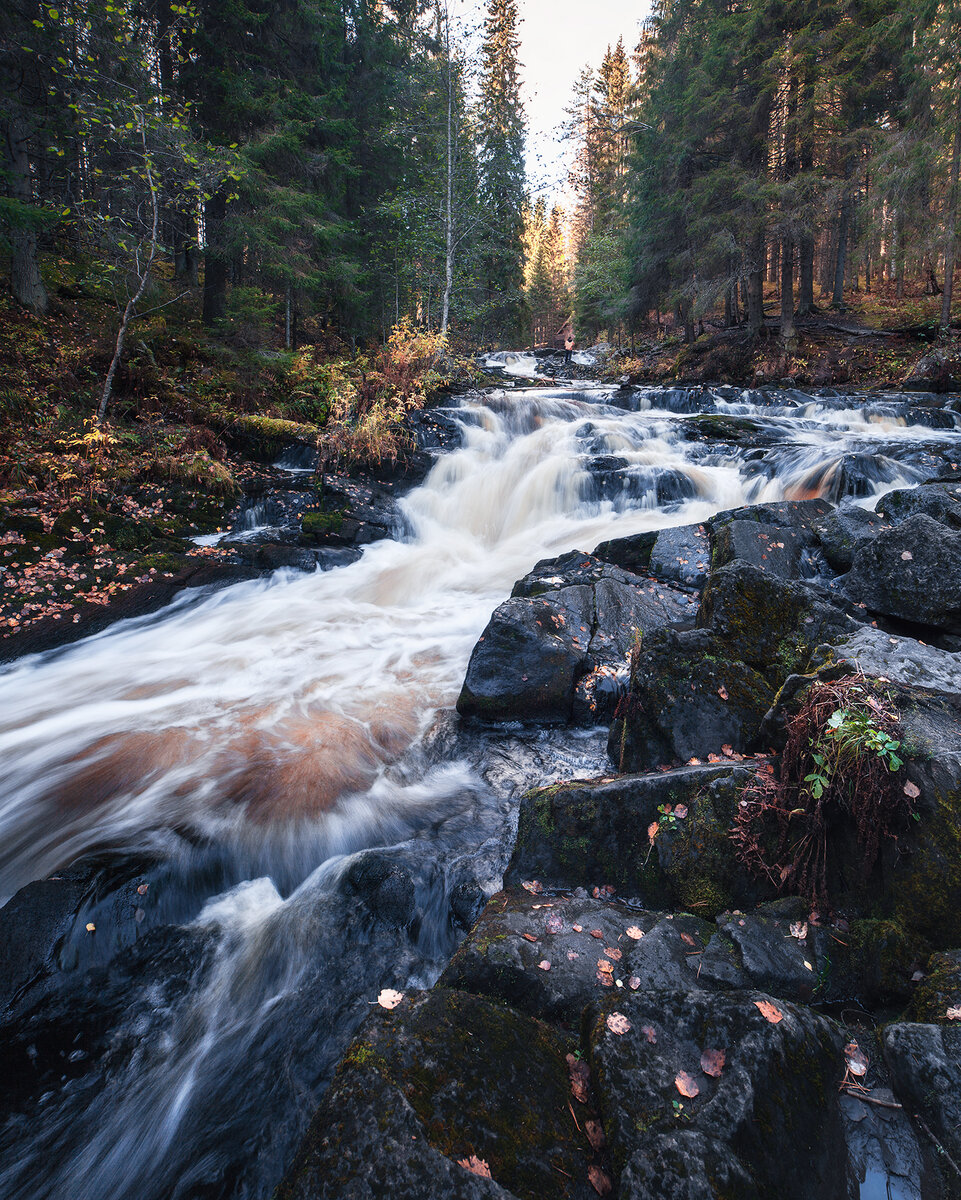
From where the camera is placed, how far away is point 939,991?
5.89ft

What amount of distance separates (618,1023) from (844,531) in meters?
6.24

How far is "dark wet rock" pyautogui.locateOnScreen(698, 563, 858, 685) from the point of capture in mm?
3855

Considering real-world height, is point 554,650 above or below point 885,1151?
above

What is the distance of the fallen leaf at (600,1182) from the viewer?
153 cm

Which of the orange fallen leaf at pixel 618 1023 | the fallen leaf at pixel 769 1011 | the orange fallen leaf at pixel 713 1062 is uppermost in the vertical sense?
the fallen leaf at pixel 769 1011

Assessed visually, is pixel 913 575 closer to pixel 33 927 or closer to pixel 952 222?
pixel 33 927

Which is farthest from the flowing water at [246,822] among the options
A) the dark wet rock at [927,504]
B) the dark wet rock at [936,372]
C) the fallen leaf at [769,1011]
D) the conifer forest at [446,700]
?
the dark wet rock at [936,372]

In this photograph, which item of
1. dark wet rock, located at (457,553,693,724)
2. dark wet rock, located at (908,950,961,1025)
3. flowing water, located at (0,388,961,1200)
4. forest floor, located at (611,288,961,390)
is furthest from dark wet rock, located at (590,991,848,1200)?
forest floor, located at (611,288,961,390)

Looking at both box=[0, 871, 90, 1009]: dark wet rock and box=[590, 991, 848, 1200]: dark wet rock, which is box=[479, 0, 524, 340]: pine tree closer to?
box=[0, 871, 90, 1009]: dark wet rock

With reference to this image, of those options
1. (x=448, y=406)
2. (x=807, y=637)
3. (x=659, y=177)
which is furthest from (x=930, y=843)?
(x=659, y=177)

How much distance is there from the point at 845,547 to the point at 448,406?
11.0 m

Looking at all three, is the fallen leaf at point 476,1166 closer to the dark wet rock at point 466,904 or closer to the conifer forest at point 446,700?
the conifer forest at point 446,700

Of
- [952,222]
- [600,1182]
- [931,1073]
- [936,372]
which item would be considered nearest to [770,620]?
[931,1073]

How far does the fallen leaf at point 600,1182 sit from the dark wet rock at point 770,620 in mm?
2983
